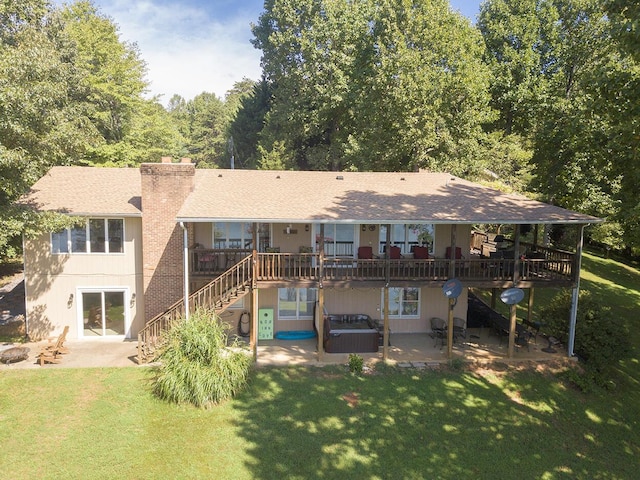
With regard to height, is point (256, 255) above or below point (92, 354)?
above

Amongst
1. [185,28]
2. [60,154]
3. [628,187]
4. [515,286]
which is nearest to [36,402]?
[60,154]

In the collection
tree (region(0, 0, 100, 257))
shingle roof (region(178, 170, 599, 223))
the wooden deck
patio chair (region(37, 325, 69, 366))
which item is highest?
tree (region(0, 0, 100, 257))

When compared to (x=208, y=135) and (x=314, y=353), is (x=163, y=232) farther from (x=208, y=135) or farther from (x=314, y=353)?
(x=208, y=135)

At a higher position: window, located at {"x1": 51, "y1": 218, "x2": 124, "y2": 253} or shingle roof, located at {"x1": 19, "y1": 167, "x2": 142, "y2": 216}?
shingle roof, located at {"x1": 19, "y1": 167, "x2": 142, "y2": 216}

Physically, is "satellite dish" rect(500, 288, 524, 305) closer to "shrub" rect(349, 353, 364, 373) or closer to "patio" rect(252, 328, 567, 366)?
"patio" rect(252, 328, 567, 366)

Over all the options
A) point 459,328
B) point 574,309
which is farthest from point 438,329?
point 574,309

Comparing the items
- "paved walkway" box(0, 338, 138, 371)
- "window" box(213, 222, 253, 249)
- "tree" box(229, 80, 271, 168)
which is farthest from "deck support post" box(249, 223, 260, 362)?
"tree" box(229, 80, 271, 168)

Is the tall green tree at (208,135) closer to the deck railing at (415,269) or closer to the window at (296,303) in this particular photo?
the window at (296,303)
